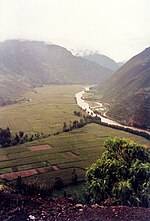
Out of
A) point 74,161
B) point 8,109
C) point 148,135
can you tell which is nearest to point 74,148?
point 74,161

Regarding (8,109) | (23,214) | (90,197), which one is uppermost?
(23,214)

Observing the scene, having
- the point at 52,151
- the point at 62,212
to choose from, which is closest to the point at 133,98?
the point at 52,151

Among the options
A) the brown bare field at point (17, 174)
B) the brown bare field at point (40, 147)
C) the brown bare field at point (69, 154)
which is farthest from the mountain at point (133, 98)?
the brown bare field at point (17, 174)

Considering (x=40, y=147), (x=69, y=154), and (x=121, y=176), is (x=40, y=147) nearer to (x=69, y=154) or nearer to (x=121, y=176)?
(x=69, y=154)

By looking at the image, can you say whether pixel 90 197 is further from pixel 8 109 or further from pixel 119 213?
pixel 8 109

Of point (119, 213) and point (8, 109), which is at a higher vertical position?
point (119, 213)

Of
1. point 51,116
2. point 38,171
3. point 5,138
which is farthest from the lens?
point 51,116
